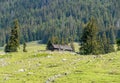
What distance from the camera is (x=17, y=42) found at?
124 meters

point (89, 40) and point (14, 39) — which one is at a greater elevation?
point (89, 40)

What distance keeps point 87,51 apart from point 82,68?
6525cm

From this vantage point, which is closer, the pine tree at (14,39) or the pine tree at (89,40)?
the pine tree at (89,40)

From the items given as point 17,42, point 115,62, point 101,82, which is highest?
point 101,82

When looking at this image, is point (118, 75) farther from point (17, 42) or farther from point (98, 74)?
point (17, 42)

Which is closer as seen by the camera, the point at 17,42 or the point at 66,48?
the point at 17,42

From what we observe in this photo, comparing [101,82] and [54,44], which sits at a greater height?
[101,82]

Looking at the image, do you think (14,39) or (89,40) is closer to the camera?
(89,40)

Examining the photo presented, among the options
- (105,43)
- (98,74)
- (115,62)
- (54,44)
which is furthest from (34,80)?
(54,44)

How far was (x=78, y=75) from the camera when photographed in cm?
3966

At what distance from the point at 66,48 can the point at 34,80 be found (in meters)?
148

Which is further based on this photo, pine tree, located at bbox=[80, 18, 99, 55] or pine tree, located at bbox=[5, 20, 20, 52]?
pine tree, located at bbox=[5, 20, 20, 52]

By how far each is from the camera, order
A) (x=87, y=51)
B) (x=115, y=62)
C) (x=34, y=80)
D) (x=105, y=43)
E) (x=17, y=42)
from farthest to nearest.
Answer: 1. (x=105, y=43)
2. (x=17, y=42)
3. (x=87, y=51)
4. (x=115, y=62)
5. (x=34, y=80)

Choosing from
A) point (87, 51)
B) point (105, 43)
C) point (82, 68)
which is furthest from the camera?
point (105, 43)
